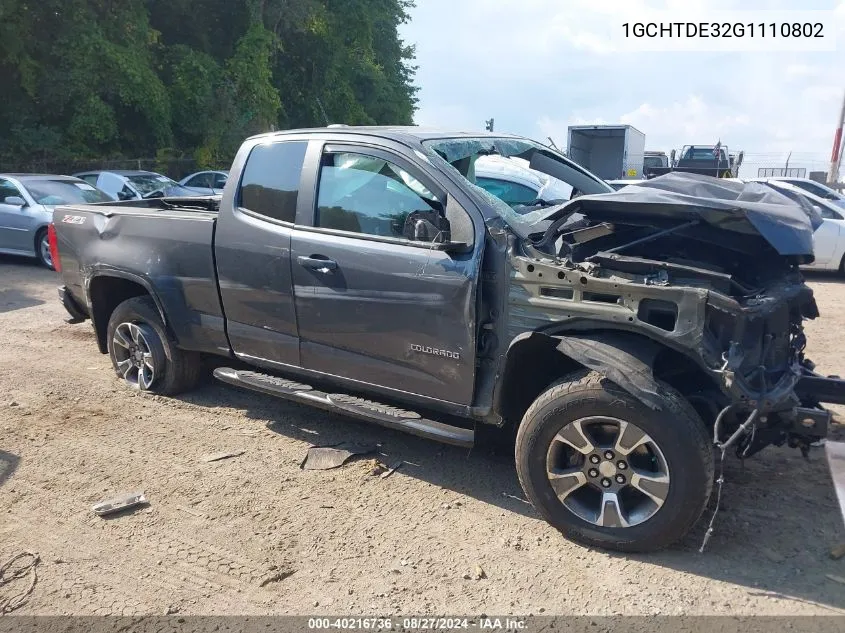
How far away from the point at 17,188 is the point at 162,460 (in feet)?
30.9

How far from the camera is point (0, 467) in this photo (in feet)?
14.3

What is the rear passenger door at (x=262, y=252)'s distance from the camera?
436 cm

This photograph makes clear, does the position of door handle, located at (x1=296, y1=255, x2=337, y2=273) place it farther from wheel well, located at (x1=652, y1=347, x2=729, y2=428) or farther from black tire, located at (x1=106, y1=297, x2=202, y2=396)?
wheel well, located at (x1=652, y1=347, x2=729, y2=428)

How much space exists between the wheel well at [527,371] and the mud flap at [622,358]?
0.16 metres

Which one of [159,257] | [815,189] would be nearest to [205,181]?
[815,189]

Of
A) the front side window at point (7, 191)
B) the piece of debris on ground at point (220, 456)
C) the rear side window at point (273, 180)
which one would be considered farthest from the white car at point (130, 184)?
the piece of debris on ground at point (220, 456)

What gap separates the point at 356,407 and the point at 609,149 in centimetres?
1840

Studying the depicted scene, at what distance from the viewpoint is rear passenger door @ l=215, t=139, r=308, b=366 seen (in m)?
4.36

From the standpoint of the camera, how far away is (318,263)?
4117 mm

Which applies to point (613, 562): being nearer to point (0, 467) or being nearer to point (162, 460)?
point (162, 460)

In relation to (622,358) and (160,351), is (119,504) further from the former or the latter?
(622,358)

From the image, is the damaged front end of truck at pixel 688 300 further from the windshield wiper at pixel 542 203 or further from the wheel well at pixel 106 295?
the wheel well at pixel 106 295

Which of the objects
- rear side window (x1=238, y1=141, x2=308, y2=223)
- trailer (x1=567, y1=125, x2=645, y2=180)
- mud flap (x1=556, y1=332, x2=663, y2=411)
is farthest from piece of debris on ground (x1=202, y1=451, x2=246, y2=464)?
trailer (x1=567, y1=125, x2=645, y2=180)

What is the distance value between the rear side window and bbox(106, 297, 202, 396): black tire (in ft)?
4.19
